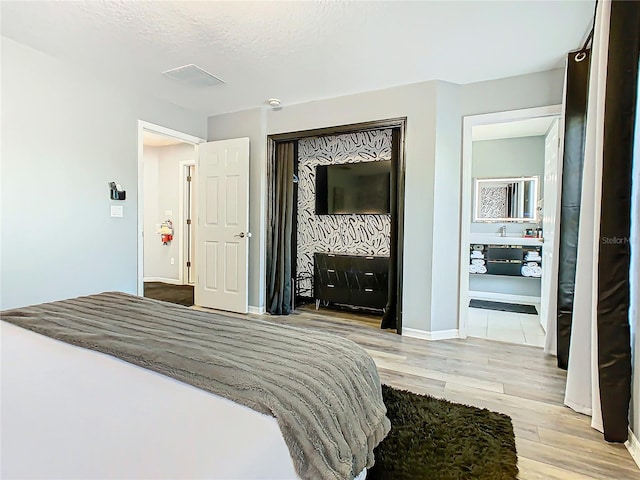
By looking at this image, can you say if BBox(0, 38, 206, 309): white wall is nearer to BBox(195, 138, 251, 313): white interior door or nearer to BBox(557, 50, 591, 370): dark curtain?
BBox(195, 138, 251, 313): white interior door

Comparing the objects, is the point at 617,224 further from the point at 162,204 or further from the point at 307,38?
the point at 162,204

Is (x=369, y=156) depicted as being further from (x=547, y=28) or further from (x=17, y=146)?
(x=17, y=146)

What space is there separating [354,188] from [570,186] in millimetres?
2399

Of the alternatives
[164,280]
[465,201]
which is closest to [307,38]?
[465,201]

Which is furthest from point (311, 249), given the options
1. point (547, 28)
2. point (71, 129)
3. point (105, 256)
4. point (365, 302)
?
point (547, 28)

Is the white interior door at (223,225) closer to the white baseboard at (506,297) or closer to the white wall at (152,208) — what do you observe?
the white wall at (152,208)

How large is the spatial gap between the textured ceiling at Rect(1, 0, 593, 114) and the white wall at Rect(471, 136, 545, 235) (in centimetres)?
236

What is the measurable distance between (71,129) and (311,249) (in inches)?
120

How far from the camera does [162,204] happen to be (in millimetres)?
6680

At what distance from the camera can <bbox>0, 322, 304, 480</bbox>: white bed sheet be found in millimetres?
705

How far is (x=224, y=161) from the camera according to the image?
446 cm

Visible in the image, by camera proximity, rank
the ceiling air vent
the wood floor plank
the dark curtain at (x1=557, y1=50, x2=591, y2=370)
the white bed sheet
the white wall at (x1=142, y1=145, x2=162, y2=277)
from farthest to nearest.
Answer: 1. the white wall at (x1=142, y1=145, x2=162, y2=277)
2. the ceiling air vent
3. the dark curtain at (x1=557, y1=50, x2=591, y2=370)
4. the wood floor plank
5. the white bed sheet

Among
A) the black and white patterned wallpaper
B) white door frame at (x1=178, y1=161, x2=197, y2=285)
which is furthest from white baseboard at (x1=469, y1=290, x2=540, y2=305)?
white door frame at (x1=178, y1=161, x2=197, y2=285)

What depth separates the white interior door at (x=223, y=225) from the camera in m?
4.35
